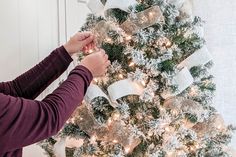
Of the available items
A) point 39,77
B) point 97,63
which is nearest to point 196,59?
point 97,63

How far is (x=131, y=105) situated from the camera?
3.88ft

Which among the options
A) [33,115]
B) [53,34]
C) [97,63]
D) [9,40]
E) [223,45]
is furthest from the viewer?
[223,45]

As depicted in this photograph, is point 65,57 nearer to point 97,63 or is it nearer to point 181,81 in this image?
point 97,63

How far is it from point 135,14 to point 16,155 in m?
0.59

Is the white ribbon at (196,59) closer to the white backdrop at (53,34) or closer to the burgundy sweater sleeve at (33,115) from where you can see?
the burgundy sweater sleeve at (33,115)

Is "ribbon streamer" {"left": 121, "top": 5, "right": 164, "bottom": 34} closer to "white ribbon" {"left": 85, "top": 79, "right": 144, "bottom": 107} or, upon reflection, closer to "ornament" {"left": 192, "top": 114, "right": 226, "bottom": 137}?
"white ribbon" {"left": 85, "top": 79, "right": 144, "bottom": 107}

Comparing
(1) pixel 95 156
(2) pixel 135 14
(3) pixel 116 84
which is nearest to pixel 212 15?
(2) pixel 135 14

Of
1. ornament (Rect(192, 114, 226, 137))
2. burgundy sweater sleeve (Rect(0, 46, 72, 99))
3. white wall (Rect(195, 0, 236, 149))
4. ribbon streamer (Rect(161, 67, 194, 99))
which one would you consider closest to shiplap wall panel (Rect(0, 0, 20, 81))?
burgundy sweater sleeve (Rect(0, 46, 72, 99))

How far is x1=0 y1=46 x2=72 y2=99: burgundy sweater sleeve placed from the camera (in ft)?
4.01

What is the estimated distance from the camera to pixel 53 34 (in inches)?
63.1

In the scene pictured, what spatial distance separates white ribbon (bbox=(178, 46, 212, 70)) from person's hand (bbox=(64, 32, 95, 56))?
1.06 ft

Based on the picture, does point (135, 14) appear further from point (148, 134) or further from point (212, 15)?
point (212, 15)

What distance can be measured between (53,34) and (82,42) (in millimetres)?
427

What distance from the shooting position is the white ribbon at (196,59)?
124 cm
